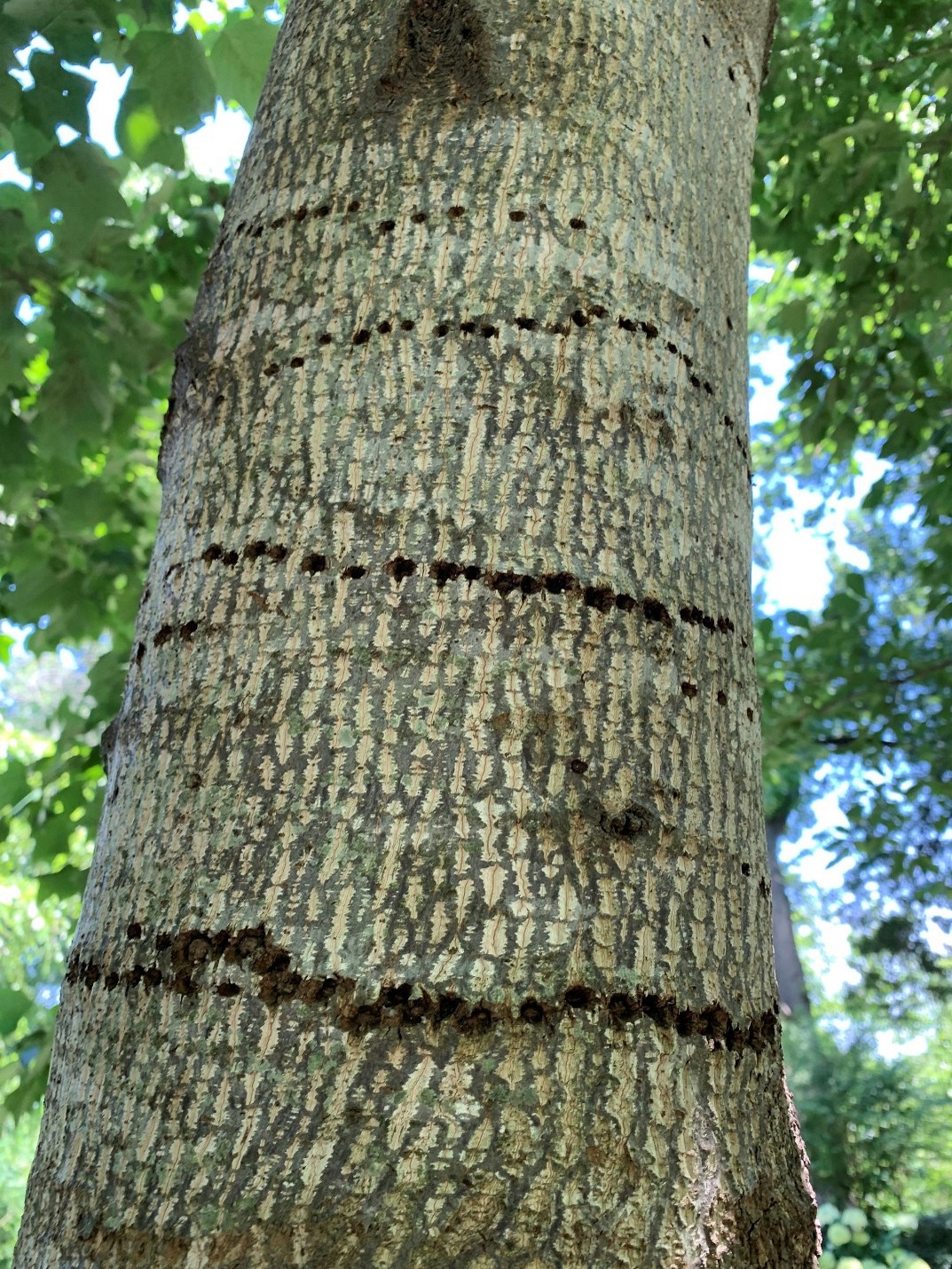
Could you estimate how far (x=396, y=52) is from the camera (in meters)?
1.17

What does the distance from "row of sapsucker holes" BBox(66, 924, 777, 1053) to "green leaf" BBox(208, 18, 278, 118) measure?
237cm

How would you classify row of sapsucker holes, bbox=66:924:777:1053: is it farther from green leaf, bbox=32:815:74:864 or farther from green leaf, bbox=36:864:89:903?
green leaf, bbox=32:815:74:864

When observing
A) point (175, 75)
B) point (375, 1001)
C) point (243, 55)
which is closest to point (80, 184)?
point (175, 75)

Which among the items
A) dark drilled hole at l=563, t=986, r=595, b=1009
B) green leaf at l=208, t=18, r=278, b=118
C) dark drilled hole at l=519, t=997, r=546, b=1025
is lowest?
dark drilled hole at l=519, t=997, r=546, b=1025

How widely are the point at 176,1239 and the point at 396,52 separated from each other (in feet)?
3.92

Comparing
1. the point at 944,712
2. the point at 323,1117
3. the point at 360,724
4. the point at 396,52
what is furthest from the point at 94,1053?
the point at 944,712

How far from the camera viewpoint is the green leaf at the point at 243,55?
101 inches

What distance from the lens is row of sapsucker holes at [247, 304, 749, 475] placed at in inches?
38.5

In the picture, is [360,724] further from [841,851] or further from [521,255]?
[841,851]

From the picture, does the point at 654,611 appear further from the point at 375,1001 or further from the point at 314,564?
the point at 375,1001

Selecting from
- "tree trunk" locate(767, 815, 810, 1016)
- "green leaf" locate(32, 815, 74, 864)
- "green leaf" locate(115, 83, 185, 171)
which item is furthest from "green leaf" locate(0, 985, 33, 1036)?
"tree trunk" locate(767, 815, 810, 1016)

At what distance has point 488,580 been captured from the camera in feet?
2.87

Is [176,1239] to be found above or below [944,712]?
below

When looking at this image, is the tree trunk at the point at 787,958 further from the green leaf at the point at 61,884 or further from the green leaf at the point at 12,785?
the green leaf at the point at 61,884
